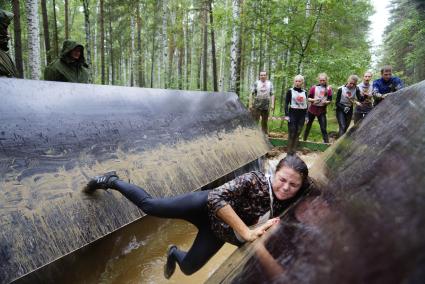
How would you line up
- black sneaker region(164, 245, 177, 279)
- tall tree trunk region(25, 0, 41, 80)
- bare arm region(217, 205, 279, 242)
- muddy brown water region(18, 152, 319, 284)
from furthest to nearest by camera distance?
1. tall tree trunk region(25, 0, 41, 80)
2. black sneaker region(164, 245, 177, 279)
3. muddy brown water region(18, 152, 319, 284)
4. bare arm region(217, 205, 279, 242)

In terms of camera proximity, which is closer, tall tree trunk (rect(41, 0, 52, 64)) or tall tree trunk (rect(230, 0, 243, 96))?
tall tree trunk (rect(230, 0, 243, 96))

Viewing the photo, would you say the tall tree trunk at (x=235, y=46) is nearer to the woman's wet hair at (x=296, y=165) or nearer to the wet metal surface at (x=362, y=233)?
the woman's wet hair at (x=296, y=165)

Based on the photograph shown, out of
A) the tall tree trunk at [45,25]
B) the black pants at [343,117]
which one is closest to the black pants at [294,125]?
the black pants at [343,117]

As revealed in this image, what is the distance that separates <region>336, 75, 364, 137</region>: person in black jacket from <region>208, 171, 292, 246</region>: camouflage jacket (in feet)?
18.2

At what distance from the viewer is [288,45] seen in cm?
1059

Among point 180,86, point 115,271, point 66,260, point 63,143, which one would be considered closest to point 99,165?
point 63,143

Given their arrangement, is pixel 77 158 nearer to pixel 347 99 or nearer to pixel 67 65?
pixel 67 65

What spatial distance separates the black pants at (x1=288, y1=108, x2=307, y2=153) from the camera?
7.12 metres

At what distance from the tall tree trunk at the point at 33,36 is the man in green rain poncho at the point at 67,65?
385 cm

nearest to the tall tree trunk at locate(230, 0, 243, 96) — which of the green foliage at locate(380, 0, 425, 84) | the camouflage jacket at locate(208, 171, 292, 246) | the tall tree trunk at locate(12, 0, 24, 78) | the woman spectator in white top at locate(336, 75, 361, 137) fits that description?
the woman spectator in white top at locate(336, 75, 361, 137)

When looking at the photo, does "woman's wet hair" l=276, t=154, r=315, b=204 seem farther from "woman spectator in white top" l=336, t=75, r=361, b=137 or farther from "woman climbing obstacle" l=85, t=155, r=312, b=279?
"woman spectator in white top" l=336, t=75, r=361, b=137

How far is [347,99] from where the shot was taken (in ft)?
23.1

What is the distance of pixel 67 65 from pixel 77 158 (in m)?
2.72

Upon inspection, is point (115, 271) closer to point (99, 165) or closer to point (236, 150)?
point (99, 165)
